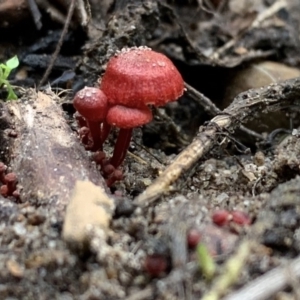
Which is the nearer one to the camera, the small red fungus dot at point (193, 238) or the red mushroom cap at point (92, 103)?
the small red fungus dot at point (193, 238)

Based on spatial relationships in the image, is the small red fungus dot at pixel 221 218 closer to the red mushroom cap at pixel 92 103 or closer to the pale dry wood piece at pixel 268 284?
the pale dry wood piece at pixel 268 284

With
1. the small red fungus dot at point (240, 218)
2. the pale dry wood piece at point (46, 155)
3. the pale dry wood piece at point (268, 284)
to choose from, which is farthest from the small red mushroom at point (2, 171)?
the pale dry wood piece at point (268, 284)

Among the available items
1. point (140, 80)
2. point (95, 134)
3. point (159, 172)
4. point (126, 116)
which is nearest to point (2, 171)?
point (95, 134)

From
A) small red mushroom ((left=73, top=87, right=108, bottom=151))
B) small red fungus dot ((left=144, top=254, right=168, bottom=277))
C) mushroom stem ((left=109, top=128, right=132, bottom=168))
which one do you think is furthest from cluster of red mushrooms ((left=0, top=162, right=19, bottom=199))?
small red fungus dot ((left=144, top=254, right=168, bottom=277))

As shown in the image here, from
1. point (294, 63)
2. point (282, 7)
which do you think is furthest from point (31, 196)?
point (282, 7)

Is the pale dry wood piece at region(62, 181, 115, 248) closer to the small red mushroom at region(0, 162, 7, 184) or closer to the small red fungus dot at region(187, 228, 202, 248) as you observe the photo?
the small red fungus dot at region(187, 228, 202, 248)

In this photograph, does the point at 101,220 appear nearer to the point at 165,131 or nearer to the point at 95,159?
the point at 95,159

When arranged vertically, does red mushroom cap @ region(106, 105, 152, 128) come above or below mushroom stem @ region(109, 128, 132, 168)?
above
